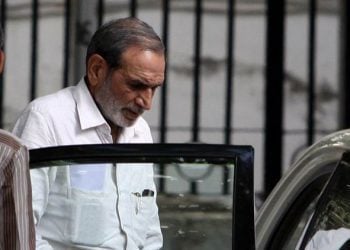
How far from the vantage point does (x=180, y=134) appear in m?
9.09

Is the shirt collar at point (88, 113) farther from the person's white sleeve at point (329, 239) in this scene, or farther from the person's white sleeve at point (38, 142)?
the person's white sleeve at point (329, 239)

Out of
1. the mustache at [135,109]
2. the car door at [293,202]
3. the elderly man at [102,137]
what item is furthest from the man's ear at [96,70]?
the car door at [293,202]

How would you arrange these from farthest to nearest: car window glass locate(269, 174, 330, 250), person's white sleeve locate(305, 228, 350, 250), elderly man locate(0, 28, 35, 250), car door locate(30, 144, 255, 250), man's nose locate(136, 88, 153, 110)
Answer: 1. car window glass locate(269, 174, 330, 250)
2. man's nose locate(136, 88, 153, 110)
3. person's white sleeve locate(305, 228, 350, 250)
4. car door locate(30, 144, 255, 250)
5. elderly man locate(0, 28, 35, 250)

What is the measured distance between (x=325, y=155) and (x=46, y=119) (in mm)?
966

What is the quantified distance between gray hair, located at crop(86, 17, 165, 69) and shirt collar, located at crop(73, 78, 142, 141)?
0.42 ft

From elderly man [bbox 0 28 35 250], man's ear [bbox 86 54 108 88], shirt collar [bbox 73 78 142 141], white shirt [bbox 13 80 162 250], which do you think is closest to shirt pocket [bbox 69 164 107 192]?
white shirt [bbox 13 80 162 250]

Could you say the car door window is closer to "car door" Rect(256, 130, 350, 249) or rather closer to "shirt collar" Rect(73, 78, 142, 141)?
"car door" Rect(256, 130, 350, 249)

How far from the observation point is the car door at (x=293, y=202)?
456 centimetres

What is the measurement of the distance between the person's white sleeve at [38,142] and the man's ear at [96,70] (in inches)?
10.3

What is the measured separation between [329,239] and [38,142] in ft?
3.18

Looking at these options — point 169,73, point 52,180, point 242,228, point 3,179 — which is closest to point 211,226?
point 242,228

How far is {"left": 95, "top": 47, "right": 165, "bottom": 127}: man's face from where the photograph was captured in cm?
424

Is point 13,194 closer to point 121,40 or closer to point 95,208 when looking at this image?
point 95,208

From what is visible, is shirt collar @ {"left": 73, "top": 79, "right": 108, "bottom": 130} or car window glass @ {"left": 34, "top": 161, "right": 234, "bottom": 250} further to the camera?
shirt collar @ {"left": 73, "top": 79, "right": 108, "bottom": 130}
